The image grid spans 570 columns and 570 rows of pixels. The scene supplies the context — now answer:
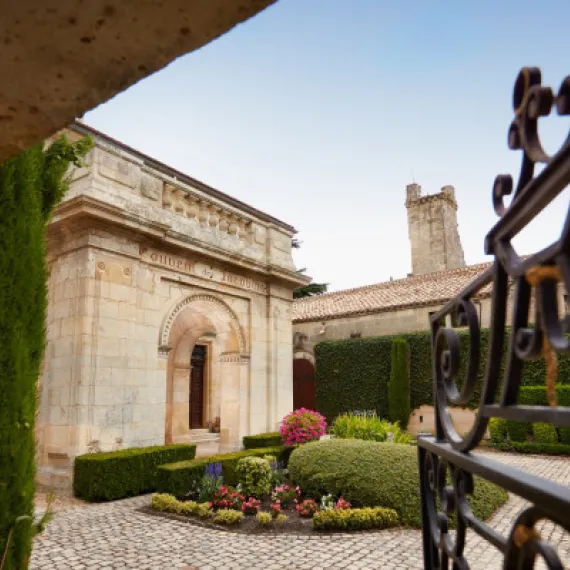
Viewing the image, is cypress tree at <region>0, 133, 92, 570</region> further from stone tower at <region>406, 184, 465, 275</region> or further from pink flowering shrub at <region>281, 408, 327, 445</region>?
stone tower at <region>406, 184, 465, 275</region>

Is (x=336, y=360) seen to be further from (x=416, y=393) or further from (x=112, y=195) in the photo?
(x=112, y=195)

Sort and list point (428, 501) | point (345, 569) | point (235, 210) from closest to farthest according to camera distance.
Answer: point (428, 501), point (345, 569), point (235, 210)

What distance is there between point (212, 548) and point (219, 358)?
7.98 m

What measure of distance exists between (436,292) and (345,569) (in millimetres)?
15723

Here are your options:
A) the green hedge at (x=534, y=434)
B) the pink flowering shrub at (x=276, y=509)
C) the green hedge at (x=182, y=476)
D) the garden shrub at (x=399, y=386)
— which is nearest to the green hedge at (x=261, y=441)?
the green hedge at (x=182, y=476)

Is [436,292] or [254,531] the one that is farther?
[436,292]

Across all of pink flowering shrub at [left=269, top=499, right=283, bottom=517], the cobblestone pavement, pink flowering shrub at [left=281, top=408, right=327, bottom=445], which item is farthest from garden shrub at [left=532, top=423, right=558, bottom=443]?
pink flowering shrub at [left=269, top=499, right=283, bottom=517]

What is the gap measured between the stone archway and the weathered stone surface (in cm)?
882

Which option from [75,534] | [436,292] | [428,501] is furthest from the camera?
[436,292]

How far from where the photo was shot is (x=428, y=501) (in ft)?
5.87

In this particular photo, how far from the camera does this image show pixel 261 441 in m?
10.9

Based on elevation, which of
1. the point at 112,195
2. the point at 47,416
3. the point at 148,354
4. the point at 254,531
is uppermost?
the point at 112,195

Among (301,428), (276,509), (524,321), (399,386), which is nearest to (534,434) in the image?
(399,386)

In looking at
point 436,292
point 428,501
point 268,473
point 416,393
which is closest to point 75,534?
point 268,473
